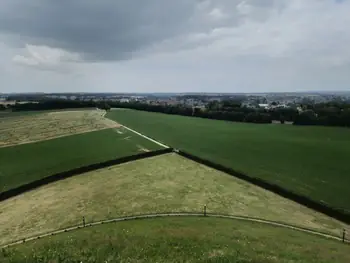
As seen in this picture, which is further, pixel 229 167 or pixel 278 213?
pixel 229 167

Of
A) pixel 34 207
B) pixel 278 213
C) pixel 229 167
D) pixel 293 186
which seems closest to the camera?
pixel 278 213

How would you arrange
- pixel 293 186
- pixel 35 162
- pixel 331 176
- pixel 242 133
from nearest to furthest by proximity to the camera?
pixel 293 186, pixel 331 176, pixel 35 162, pixel 242 133

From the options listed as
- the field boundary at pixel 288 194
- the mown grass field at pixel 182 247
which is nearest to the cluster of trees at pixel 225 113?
the field boundary at pixel 288 194

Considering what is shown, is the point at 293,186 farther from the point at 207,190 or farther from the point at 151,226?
the point at 151,226

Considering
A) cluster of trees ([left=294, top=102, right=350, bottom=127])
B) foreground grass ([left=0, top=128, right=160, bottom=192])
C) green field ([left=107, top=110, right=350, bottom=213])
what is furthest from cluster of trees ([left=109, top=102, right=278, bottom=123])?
foreground grass ([left=0, top=128, right=160, bottom=192])

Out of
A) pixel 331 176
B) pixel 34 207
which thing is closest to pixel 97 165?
pixel 34 207

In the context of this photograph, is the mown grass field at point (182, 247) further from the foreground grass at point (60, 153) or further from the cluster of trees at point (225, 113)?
the cluster of trees at point (225, 113)

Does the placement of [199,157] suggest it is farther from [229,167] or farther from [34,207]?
[34,207]
